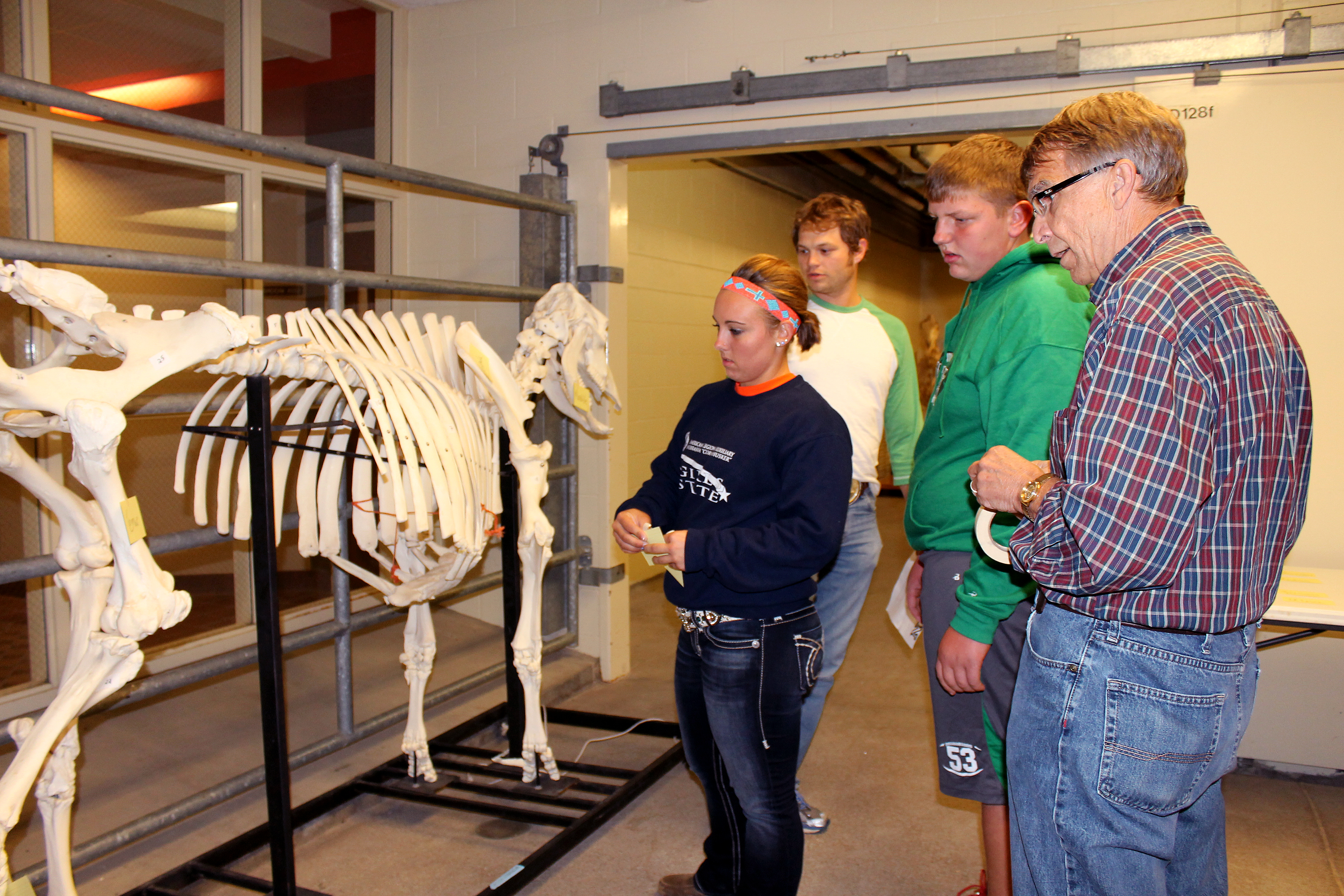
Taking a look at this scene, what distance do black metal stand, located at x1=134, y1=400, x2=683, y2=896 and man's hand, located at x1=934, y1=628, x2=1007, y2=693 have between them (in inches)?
53.5

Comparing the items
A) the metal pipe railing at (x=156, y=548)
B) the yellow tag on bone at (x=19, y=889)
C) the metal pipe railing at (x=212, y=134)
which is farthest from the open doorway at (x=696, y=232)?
the yellow tag on bone at (x=19, y=889)

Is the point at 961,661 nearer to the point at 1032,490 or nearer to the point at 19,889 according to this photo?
the point at 1032,490

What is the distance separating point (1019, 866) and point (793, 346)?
1751 mm

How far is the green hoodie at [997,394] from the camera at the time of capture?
1779 millimetres

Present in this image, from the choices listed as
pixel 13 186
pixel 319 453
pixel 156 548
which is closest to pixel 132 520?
pixel 156 548

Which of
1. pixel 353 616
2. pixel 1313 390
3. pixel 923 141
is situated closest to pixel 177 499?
pixel 353 616

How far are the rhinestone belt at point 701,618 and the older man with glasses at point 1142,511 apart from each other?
740mm

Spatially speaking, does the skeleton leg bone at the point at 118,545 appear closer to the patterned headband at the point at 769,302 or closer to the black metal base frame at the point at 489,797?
the black metal base frame at the point at 489,797

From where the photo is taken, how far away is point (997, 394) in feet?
6.06

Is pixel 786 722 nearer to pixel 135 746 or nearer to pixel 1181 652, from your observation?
pixel 1181 652

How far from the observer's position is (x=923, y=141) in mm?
3680

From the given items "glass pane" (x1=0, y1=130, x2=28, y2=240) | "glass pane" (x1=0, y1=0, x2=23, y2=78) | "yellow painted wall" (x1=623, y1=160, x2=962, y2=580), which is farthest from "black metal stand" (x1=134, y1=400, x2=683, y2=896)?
"yellow painted wall" (x1=623, y1=160, x2=962, y2=580)

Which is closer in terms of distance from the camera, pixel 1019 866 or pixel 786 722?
pixel 1019 866

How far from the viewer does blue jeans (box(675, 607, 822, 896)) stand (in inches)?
81.0
